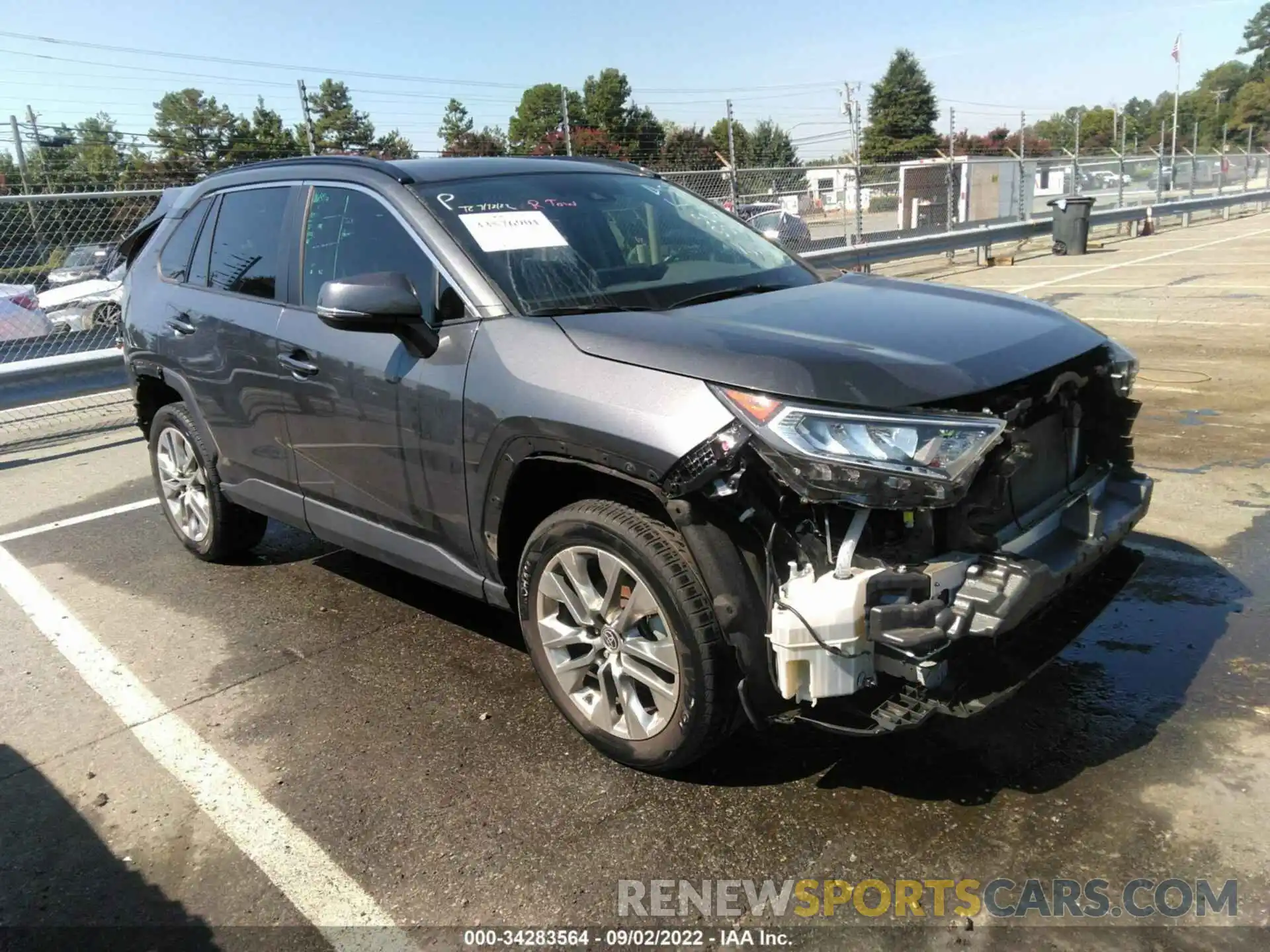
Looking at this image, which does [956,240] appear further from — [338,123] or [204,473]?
[338,123]

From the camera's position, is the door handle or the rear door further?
the rear door

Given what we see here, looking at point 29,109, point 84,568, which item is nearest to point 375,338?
point 84,568

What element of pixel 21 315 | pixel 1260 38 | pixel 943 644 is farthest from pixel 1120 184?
pixel 1260 38

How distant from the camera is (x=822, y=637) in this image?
2.47 metres

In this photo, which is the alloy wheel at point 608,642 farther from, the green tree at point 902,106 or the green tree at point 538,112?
the green tree at point 902,106

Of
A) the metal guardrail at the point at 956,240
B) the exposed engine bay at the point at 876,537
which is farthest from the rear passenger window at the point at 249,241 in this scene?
the metal guardrail at the point at 956,240

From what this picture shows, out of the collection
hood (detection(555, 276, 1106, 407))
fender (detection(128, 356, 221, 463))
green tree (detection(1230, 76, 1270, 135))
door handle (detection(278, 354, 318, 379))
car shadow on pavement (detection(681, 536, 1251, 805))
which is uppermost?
green tree (detection(1230, 76, 1270, 135))

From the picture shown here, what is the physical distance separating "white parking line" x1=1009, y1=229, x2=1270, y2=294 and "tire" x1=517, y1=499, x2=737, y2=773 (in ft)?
30.3

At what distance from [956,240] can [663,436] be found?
1599cm

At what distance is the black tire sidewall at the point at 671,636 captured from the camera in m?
2.73

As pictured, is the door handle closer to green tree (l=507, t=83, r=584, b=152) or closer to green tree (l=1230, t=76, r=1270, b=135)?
green tree (l=507, t=83, r=584, b=152)

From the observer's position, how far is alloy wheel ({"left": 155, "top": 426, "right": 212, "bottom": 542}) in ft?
16.5

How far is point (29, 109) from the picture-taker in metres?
22.9

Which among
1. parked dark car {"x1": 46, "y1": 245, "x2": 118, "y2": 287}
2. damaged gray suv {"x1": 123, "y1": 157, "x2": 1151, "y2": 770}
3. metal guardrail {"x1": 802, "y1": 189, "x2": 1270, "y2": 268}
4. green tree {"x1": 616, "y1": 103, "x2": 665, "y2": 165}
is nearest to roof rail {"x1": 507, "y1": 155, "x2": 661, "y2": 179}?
damaged gray suv {"x1": 123, "y1": 157, "x2": 1151, "y2": 770}
